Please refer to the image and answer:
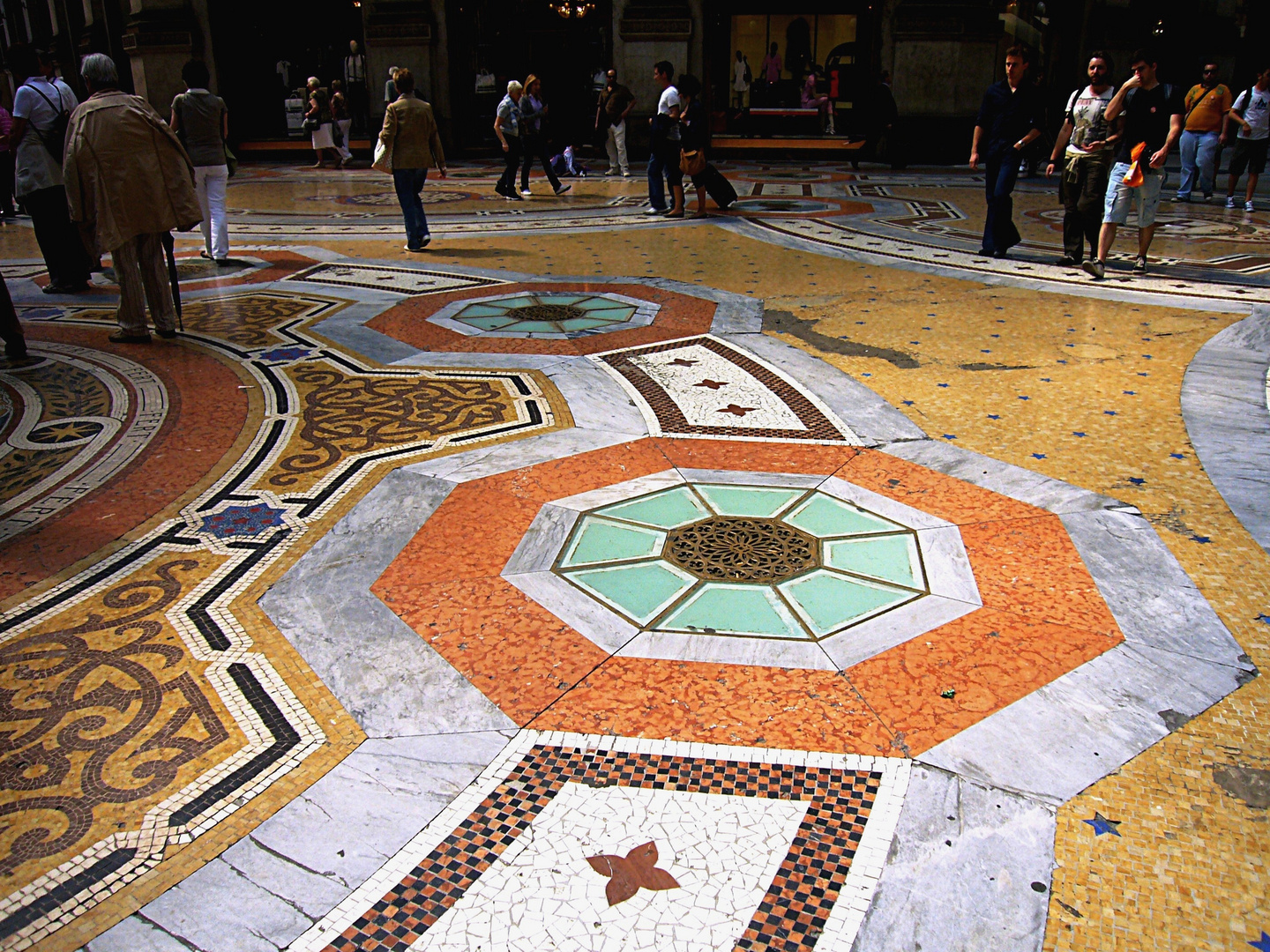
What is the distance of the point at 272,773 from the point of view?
2.10 meters

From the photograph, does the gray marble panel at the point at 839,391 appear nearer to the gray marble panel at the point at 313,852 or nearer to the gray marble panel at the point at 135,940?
the gray marble panel at the point at 313,852

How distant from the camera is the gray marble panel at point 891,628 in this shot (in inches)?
101

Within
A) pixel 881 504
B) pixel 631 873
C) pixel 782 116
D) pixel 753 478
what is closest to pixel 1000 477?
pixel 881 504

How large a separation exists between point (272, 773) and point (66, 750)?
0.51m

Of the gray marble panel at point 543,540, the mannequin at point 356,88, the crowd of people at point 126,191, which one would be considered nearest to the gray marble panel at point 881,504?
the gray marble panel at point 543,540

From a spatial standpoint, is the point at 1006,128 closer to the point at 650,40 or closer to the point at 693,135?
the point at 693,135

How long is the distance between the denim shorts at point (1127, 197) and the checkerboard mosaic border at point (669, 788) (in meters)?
6.26

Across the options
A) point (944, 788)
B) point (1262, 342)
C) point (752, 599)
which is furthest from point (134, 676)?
point (1262, 342)

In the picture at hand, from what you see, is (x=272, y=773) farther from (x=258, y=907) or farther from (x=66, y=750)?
(x=66, y=750)

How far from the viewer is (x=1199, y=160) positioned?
37.4ft

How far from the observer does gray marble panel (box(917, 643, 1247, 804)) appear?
2.10m

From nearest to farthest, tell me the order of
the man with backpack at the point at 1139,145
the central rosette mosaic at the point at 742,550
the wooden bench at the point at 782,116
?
the central rosette mosaic at the point at 742,550 → the man with backpack at the point at 1139,145 → the wooden bench at the point at 782,116

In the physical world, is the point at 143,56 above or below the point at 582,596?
above

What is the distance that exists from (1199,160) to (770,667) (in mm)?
11893
